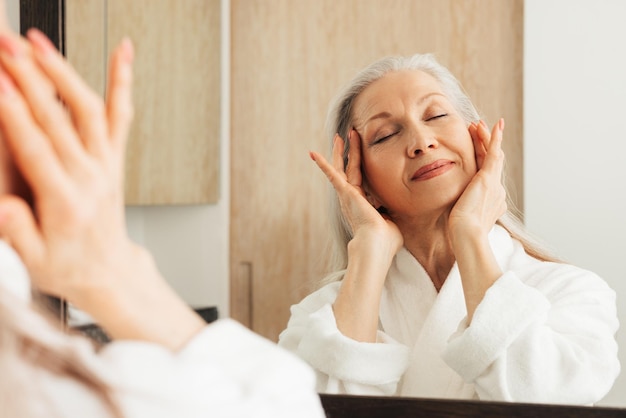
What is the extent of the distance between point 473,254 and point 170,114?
36cm

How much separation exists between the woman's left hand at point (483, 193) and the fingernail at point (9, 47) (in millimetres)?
477

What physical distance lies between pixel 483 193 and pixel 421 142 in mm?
82

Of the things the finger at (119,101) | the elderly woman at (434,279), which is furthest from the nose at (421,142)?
the finger at (119,101)

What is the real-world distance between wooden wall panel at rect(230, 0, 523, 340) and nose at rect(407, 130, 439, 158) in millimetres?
89

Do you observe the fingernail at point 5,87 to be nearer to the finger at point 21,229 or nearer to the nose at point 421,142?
the finger at point 21,229

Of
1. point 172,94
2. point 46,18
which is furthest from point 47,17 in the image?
point 172,94

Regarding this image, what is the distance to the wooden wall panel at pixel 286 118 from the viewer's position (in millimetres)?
721

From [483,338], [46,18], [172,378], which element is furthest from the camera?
[46,18]

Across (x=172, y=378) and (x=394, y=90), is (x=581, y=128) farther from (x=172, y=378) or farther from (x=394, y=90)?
(x=172, y=378)

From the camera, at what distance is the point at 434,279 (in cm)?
73

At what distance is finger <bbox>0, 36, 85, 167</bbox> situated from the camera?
12.4 inches

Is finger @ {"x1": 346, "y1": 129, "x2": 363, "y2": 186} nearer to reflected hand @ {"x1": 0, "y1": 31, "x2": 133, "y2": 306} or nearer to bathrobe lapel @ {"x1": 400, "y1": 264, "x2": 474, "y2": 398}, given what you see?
bathrobe lapel @ {"x1": 400, "y1": 264, "x2": 474, "y2": 398}

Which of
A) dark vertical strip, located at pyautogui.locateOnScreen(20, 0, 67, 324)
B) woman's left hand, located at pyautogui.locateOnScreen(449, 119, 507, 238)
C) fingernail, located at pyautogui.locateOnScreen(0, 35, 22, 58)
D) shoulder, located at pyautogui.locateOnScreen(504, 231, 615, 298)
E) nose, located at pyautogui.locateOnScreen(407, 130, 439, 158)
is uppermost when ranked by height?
dark vertical strip, located at pyautogui.locateOnScreen(20, 0, 67, 324)

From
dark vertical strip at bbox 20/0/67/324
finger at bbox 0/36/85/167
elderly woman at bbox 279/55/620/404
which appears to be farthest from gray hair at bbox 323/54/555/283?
finger at bbox 0/36/85/167
